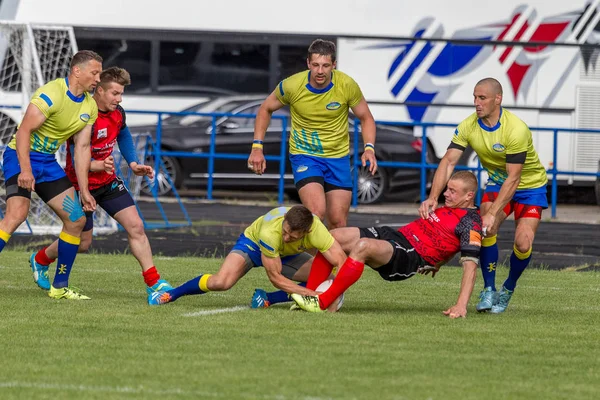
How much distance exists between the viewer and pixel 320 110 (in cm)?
1023

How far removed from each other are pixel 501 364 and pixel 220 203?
14997 millimetres

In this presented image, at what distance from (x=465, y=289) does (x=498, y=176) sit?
1.14 metres

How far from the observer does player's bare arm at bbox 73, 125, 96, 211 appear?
9.31 m

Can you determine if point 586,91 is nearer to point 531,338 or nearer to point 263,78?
point 263,78

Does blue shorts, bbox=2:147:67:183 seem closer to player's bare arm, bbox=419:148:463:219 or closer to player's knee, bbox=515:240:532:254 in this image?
player's bare arm, bbox=419:148:463:219

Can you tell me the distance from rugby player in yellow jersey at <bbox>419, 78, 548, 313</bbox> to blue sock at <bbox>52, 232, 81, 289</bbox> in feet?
8.92

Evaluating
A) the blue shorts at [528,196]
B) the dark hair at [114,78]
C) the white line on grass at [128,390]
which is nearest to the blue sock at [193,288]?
the dark hair at [114,78]

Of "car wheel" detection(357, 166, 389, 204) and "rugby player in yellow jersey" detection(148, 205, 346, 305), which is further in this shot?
"car wheel" detection(357, 166, 389, 204)

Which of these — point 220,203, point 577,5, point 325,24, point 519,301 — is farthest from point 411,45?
point 519,301

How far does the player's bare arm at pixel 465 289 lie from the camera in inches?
348

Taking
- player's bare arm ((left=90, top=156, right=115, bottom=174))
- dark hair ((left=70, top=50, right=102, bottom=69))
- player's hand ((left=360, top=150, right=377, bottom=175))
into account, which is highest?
dark hair ((left=70, top=50, right=102, bottom=69))

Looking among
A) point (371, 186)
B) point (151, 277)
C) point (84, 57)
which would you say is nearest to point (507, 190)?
point (151, 277)

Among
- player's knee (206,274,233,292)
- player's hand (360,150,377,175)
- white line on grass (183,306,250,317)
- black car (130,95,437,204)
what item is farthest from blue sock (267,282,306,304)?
black car (130,95,437,204)

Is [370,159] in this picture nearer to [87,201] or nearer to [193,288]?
[193,288]
